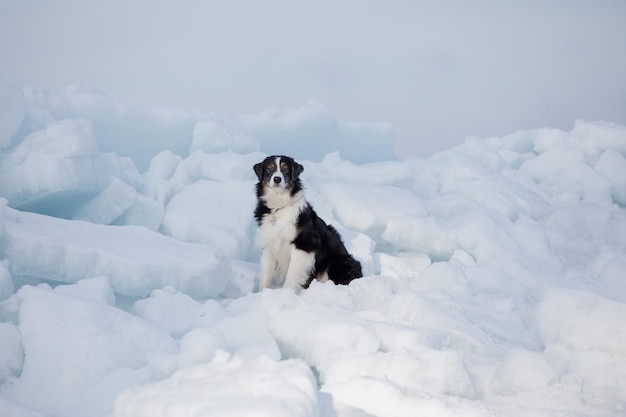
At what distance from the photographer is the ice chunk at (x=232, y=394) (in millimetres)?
2088

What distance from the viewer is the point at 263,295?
4.02 metres

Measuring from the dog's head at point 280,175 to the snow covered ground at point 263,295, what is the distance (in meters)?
0.79

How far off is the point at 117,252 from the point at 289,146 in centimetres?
733

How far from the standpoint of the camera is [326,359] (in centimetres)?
328

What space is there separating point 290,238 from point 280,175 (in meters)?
0.59

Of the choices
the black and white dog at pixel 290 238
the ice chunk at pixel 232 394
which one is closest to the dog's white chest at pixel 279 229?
the black and white dog at pixel 290 238

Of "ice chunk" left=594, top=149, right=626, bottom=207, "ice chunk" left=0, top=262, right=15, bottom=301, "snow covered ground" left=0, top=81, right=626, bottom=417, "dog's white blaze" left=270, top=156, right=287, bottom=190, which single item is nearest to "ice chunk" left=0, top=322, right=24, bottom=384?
"snow covered ground" left=0, top=81, right=626, bottom=417

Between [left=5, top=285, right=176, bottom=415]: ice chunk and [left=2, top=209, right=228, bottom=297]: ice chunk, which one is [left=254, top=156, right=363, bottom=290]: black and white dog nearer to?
[left=2, top=209, right=228, bottom=297]: ice chunk

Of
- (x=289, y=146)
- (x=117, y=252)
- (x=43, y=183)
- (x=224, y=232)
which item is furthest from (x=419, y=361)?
(x=289, y=146)

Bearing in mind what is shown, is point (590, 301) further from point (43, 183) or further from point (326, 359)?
point (43, 183)

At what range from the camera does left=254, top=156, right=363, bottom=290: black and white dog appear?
523cm

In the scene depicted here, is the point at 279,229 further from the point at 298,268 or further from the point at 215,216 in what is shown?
the point at 215,216

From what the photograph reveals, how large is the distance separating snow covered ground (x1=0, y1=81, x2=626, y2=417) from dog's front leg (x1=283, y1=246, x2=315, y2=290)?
0.45 m

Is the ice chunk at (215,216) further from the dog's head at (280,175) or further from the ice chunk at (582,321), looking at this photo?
the ice chunk at (582,321)
